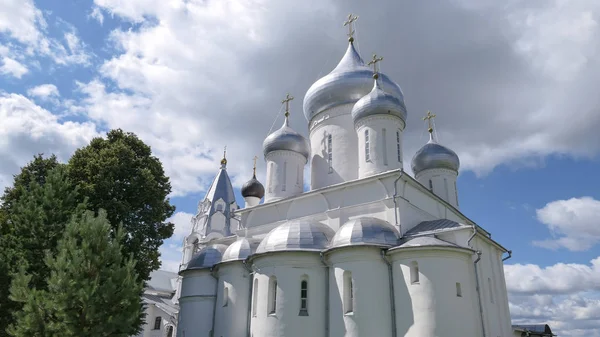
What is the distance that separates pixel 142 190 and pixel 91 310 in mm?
8082

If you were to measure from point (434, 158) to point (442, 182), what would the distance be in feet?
4.55

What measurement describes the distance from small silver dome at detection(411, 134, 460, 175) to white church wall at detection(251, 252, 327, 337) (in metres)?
11.2

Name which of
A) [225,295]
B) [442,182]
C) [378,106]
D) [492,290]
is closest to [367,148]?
[378,106]

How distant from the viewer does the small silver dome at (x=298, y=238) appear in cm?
1555

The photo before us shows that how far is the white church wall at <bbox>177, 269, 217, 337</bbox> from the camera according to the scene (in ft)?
58.3

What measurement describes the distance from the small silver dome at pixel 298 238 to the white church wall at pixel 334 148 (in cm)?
388

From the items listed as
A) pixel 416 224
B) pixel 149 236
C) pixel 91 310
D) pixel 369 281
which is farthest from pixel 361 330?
pixel 149 236

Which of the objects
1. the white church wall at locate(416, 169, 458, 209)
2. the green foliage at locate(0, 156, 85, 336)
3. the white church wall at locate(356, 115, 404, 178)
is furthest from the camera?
the white church wall at locate(416, 169, 458, 209)

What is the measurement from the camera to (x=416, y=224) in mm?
16875

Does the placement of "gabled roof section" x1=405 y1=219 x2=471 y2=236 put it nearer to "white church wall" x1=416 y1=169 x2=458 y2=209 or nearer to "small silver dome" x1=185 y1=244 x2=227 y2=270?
"white church wall" x1=416 y1=169 x2=458 y2=209

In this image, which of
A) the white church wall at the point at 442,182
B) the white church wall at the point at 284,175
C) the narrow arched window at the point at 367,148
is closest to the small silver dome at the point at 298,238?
the narrow arched window at the point at 367,148

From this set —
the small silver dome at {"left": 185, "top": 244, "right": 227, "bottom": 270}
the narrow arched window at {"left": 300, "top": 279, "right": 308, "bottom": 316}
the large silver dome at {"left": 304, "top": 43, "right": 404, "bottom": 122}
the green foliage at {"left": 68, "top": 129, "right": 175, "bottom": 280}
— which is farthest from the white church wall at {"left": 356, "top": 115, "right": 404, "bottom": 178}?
the green foliage at {"left": 68, "top": 129, "right": 175, "bottom": 280}

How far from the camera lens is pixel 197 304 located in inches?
716

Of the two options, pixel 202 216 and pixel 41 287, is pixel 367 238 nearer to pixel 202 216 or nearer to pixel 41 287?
pixel 41 287
